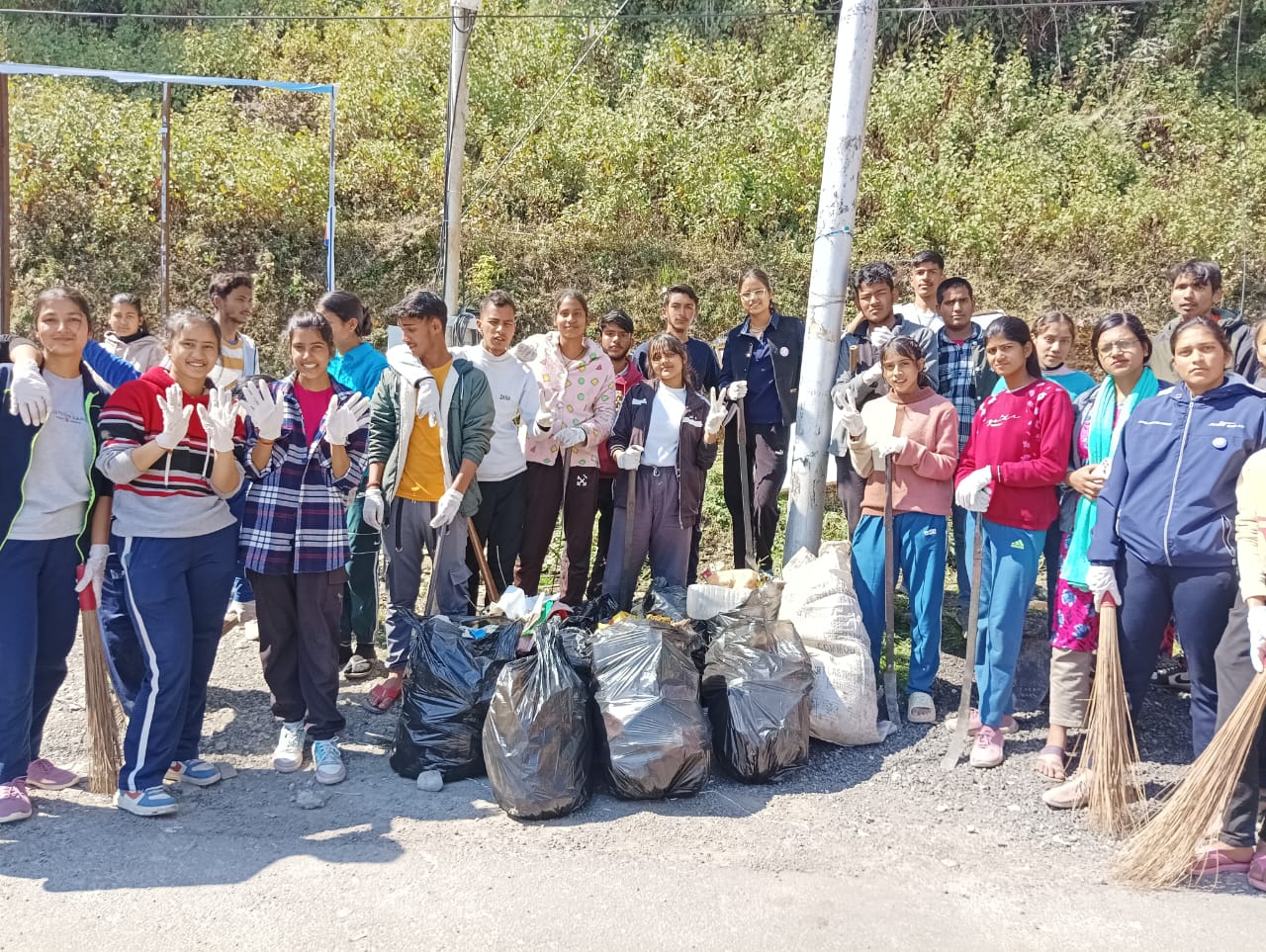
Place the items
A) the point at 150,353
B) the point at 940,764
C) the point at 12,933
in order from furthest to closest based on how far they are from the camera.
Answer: the point at 150,353 → the point at 940,764 → the point at 12,933

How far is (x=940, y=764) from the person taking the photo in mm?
4207

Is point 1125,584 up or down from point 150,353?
down

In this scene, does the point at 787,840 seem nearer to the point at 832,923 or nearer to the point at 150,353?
the point at 832,923

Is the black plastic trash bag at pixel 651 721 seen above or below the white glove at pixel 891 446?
below

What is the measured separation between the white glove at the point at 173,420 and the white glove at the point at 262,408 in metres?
0.21

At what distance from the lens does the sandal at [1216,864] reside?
10.9ft

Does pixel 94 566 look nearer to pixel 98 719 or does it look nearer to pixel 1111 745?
pixel 98 719

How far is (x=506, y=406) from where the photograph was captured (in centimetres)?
514

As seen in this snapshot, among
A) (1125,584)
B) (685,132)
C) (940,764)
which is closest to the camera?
(1125,584)

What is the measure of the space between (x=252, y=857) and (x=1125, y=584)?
3312 mm

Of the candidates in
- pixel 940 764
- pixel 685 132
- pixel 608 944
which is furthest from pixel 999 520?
pixel 685 132

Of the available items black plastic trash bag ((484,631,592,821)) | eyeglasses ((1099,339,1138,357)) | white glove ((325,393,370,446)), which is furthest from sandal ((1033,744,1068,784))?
white glove ((325,393,370,446))

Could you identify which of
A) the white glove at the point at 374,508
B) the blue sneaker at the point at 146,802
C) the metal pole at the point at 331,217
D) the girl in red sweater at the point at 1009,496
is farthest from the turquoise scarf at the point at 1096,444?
the metal pole at the point at 331,217

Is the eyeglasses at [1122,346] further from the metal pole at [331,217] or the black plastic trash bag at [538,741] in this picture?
the metal pole at [331,217]
